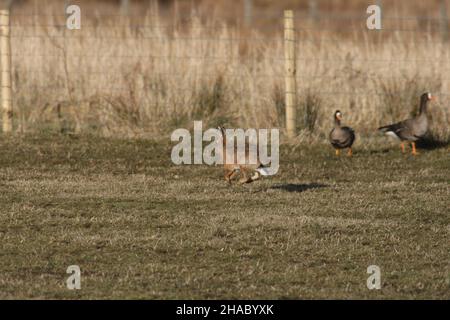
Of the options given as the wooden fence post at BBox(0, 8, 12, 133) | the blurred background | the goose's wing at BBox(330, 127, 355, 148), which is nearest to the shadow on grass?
the goose's wing at BBox(330, 127, 355, 148)

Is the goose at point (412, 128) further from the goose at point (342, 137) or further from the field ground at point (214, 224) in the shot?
the goose at point (342, 137)

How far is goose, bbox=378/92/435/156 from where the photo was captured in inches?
526

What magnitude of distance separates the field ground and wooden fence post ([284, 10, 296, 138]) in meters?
0.69

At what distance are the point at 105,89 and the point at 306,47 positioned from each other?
3.43m

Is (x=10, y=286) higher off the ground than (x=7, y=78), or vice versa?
(x=7, y=78)

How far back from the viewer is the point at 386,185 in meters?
11.4

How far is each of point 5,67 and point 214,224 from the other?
255 inches

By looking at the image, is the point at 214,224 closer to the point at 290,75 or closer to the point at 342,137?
the point at 342,137

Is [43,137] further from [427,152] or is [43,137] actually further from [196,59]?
[427,152]

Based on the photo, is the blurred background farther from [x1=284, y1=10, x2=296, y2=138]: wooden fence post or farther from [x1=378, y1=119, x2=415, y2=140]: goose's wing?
[x1=378, y1=119, x2=415, y2=140]: goose's wing

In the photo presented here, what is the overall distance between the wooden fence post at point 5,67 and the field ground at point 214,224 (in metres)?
0.97

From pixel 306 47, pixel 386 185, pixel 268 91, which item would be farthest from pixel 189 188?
pixel 306 47
